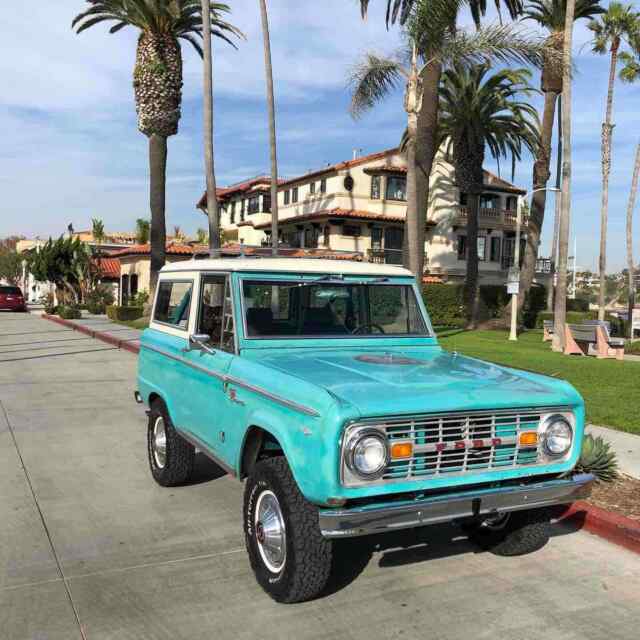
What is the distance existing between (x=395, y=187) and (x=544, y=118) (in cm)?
1651

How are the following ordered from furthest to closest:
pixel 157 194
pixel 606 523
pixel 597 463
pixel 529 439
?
pixel 157 194
pixel 597 463
pixel 606 523
pixel 529 439

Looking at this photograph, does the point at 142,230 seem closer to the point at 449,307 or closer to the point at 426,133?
the point at 449,307

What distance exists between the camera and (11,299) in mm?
41188

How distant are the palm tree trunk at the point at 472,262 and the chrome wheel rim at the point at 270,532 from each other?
28603 mm

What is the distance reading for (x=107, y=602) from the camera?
155 inches

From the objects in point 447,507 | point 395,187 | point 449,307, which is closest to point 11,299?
point 395,187

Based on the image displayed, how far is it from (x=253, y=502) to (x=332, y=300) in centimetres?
173

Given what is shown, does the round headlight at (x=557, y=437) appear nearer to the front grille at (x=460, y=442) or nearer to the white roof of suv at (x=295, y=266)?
the front grille at (x=460, y=442)

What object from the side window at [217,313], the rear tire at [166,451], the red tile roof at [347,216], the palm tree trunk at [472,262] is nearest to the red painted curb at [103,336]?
the rear tire at [166,451]

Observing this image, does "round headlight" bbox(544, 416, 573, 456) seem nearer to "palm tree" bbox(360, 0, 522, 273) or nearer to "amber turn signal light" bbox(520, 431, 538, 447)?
"amber turn signal light" bbox(520, 431, 538, 447)

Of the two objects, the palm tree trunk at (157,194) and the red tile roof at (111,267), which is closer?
the palm tree trunk at (157,194)

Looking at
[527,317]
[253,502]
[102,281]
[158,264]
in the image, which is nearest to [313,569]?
[253,502]

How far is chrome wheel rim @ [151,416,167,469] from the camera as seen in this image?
6.10 meters

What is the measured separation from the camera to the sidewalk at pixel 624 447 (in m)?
6.56
